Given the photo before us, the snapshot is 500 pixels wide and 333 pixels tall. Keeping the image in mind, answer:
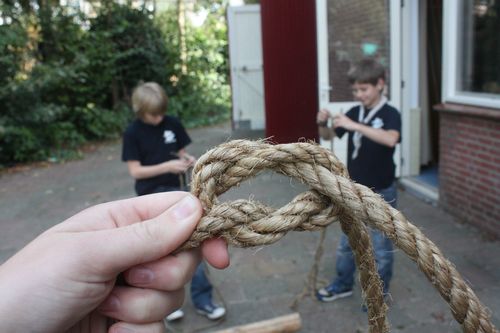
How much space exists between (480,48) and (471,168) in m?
1.20

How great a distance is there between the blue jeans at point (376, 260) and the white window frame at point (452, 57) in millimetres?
1923

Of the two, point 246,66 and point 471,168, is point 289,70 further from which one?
point 471,168

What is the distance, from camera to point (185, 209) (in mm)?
1082

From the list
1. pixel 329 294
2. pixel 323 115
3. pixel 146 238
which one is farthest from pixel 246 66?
pixel 146 238

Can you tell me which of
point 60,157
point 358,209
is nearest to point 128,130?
point 358,209

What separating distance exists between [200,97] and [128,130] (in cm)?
1155

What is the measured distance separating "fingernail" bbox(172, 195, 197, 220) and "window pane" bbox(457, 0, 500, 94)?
14.3 feet

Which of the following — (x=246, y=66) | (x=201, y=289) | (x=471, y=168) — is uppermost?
(x=246, y=66)

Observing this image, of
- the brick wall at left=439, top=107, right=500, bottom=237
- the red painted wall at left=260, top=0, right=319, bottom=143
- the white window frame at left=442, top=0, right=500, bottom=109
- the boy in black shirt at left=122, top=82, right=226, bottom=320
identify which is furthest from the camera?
the red painted wall at left=260, top=0, right=319, bottom=143

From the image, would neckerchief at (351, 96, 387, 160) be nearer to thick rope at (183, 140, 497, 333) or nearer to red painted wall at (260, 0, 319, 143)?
thick rope at (183, 140, 497, 333)

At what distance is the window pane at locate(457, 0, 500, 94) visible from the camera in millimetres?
4633

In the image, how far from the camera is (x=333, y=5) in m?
6.21

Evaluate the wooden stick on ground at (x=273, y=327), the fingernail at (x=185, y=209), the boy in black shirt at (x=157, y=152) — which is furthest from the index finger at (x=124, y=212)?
the boy in black shirt at (x=157, y=152)

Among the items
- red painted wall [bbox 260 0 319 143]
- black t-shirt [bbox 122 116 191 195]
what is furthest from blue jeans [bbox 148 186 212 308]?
red painted wall [bbox 260 0 319 143]
